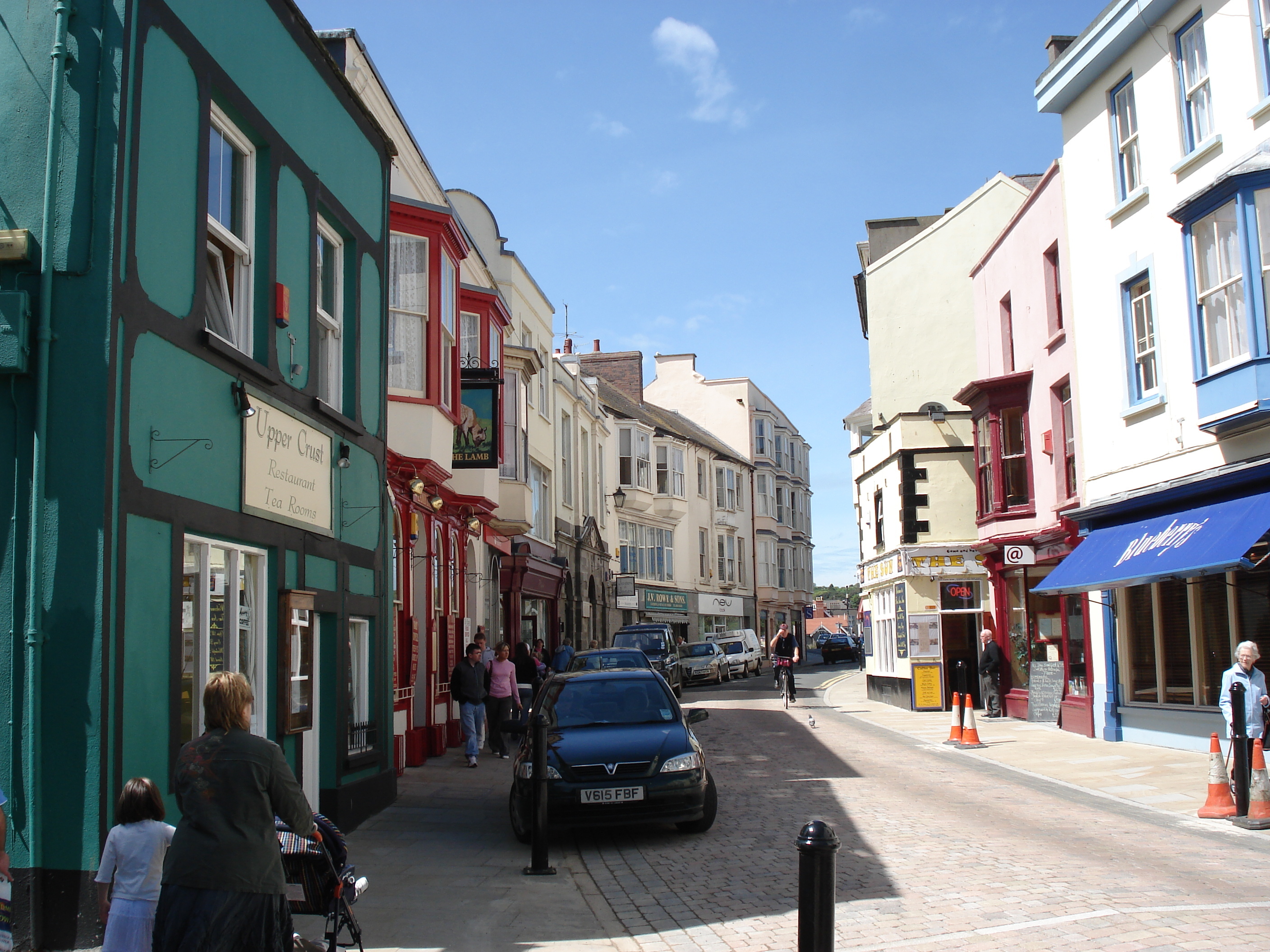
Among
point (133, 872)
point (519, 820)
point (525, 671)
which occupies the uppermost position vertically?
point (525, 671)

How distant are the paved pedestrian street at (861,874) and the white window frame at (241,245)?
440cm

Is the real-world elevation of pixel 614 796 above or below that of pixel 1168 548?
below

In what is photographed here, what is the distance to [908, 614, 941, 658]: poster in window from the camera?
25406 millimetres

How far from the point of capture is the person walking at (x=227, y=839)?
4.52m

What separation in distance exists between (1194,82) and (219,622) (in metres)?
13.8

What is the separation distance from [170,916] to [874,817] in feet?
25.5

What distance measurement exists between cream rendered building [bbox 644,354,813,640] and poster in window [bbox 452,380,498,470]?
1722 inches

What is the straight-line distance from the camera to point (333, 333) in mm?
11453

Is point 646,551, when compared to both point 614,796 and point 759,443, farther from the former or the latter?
point 614,796

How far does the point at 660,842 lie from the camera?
10.3 m

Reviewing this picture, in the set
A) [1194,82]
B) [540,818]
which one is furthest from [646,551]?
[540,818]

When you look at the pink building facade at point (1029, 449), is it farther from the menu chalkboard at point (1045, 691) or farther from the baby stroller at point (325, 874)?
the baby stroller at point (325, 874)

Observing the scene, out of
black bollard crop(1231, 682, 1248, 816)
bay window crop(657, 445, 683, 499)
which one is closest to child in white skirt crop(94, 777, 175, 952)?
black bollard crop(1231, 682, 1248, 816)

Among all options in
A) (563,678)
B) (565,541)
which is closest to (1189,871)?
(563,678)
